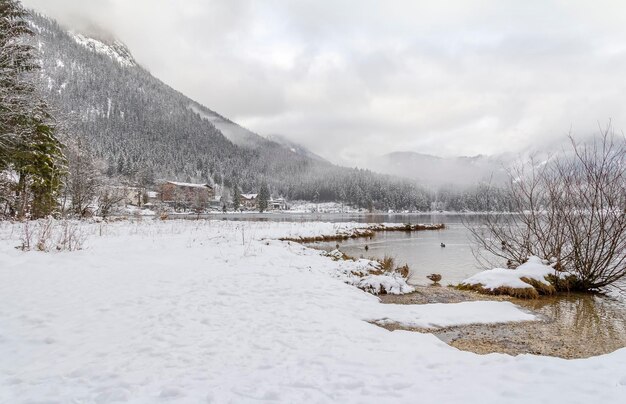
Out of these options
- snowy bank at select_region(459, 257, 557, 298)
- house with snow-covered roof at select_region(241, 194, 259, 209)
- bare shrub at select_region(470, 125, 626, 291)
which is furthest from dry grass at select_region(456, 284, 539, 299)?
house with snow-covered roof at select_region(241, 194, 259, 209)

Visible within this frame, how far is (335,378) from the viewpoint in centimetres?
409

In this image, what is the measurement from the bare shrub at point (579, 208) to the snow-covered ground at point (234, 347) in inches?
195

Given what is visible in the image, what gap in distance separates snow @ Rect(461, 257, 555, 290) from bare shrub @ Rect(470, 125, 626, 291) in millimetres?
534

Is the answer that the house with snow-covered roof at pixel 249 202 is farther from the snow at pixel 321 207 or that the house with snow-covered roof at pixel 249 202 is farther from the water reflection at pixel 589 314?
the water reflection at pixel 589 314

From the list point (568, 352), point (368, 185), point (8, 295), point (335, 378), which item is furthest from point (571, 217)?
point (368, 185)

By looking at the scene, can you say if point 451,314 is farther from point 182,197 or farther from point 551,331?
point 182,197

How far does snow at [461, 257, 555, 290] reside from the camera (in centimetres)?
1130

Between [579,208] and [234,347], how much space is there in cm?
1240

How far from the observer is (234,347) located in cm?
504

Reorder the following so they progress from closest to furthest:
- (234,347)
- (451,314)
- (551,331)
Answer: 1. (234,347)
2. (551,331)
3. (451,314)

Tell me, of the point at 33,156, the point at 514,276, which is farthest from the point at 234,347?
the point at 33,156

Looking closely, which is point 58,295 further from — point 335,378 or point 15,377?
point 335,378

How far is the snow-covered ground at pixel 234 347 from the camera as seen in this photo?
11.9ft

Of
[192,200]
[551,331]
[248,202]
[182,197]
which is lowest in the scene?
[551,331]
